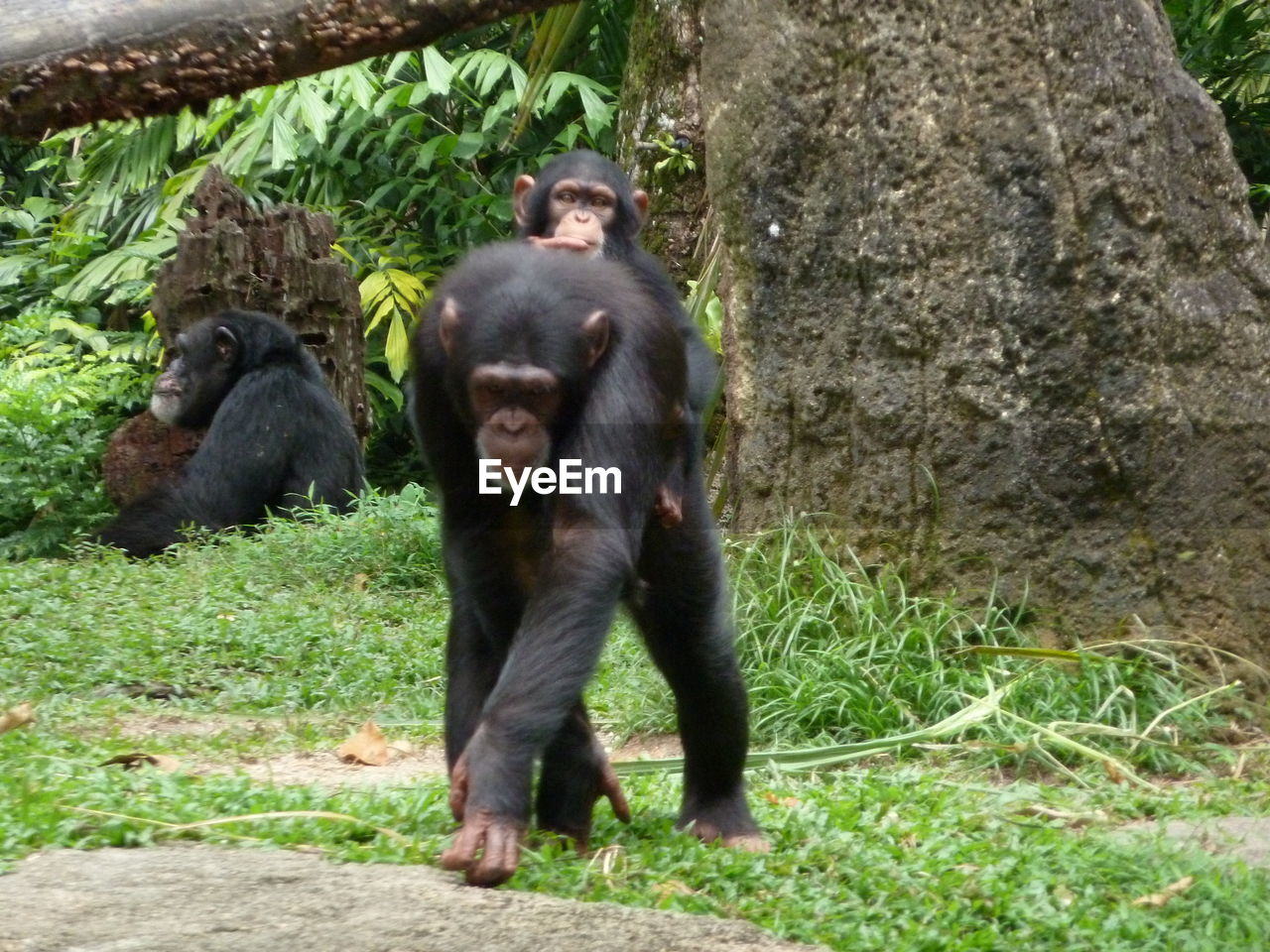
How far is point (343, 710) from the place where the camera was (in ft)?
19.6

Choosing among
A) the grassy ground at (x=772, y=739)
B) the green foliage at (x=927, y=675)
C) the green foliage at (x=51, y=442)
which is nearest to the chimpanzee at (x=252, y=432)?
the grassy ground at (x=772, y=739)

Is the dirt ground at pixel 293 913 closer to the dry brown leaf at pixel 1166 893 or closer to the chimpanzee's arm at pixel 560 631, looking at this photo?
the chimpanzee's arm at pixel 560 631

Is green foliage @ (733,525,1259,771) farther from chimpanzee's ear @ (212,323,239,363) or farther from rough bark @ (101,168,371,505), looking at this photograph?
rough bark @ (101,168,371,505)

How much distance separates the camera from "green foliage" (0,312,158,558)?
10.7 meters

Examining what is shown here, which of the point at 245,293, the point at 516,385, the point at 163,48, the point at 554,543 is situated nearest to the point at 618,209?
the point at 163,48

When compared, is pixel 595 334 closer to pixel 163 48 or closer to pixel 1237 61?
pixel 163 48

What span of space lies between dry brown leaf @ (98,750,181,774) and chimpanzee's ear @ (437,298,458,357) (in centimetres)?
169

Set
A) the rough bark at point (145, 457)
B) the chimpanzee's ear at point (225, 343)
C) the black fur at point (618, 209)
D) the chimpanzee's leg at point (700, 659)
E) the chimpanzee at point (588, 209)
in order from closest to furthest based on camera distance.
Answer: the chimpanzee's leg at point (700, 659) → the black fur at point (618, 209) → the chimpanzee at point (588, 209) → the chimpanzee's ear at point (225, 343) → the rough bark at point (145, 457)

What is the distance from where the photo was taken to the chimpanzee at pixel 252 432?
948 centimetres

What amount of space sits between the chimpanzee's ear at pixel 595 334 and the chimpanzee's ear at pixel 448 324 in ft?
0.93

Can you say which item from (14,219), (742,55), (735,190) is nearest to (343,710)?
(735,190)

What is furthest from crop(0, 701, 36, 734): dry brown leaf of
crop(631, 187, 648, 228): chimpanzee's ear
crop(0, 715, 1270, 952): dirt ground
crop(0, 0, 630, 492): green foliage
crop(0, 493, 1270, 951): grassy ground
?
crop(0, 0, 630, 492): green foliage

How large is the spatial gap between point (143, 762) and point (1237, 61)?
8.88 metres

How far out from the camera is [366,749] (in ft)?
17.0
